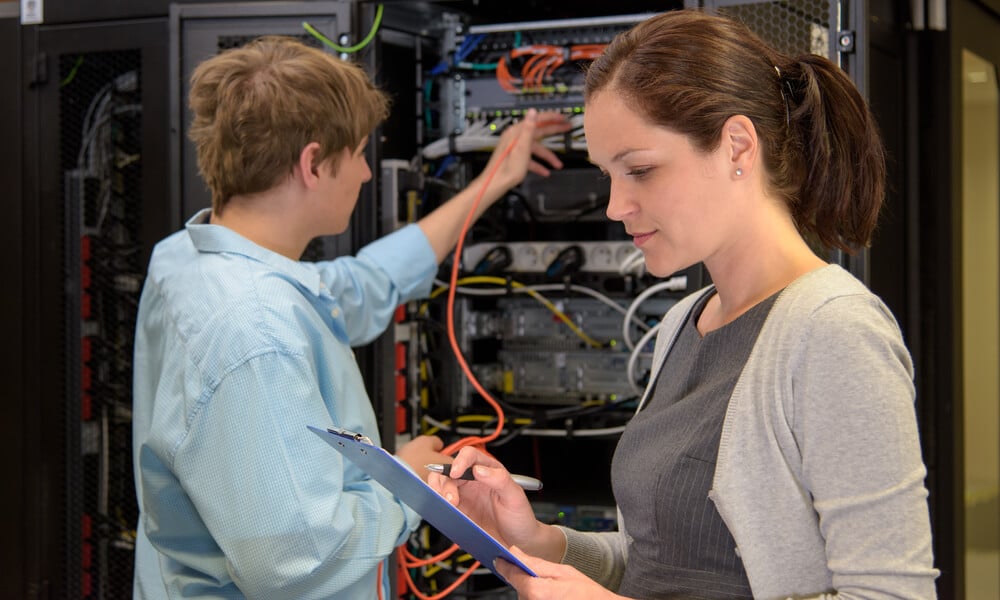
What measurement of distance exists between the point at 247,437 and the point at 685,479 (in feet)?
2.17

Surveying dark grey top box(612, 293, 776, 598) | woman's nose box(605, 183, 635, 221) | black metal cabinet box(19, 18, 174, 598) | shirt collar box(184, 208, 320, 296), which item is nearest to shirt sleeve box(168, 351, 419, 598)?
shirt collar box(184, 208, 320, 296)

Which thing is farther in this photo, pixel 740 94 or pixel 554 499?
pixel 554 499

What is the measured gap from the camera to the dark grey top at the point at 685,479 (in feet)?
3.48

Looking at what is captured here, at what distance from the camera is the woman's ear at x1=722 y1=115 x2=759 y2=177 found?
1.08 metres

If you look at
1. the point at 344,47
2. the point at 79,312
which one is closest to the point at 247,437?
the point at 344,47

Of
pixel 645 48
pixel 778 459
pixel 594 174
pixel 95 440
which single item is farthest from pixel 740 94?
pixel 95 440

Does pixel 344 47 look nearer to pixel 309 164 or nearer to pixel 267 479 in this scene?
pixel 309 164

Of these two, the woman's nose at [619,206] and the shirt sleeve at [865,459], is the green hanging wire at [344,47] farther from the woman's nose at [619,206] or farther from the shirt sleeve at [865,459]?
the shirt sleeve at [865,459]

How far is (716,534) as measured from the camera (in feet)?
3.47

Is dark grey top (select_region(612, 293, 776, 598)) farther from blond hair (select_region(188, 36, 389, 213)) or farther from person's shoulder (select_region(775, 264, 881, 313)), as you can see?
blond hair (select_region(188, 36, 389, 213))

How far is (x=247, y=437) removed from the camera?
142 cm

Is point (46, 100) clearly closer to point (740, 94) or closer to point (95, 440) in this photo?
point (95, 440)

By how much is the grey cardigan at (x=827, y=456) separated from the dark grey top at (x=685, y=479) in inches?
1.9

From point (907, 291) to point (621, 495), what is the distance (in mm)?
1232
